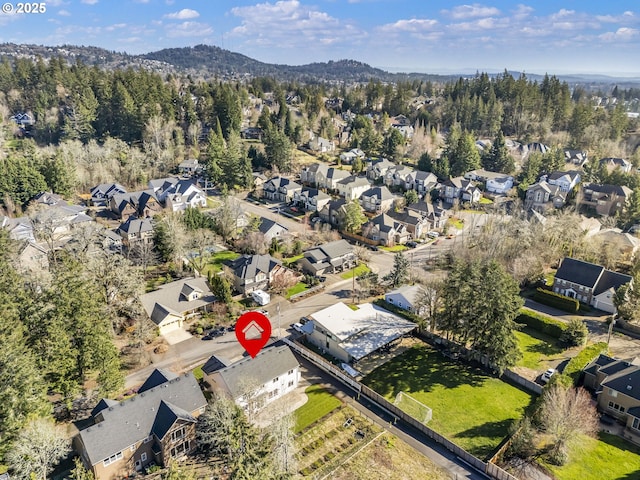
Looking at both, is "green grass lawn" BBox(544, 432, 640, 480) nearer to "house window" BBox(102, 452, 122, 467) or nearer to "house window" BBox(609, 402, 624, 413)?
"house window" BBox(609, 402, 624, 413)

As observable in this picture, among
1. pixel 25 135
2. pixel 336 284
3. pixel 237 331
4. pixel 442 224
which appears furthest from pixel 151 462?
pixel 25 135

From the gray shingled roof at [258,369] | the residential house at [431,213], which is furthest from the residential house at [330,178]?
the gray shingled roof at [258,369]

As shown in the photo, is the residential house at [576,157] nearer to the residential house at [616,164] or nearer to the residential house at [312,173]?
the residential house at [616,164]

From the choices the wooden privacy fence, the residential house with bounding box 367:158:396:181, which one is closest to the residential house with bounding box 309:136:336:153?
the residential house with bounding box 367:158:396:181

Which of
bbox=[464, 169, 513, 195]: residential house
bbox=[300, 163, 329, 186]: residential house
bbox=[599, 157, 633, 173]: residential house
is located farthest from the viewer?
bbox=[599, 157, 633, 173]: residential house

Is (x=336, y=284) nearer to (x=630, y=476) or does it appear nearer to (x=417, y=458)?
(x=417, y=458)

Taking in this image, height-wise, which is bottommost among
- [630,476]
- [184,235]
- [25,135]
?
[630,476]
